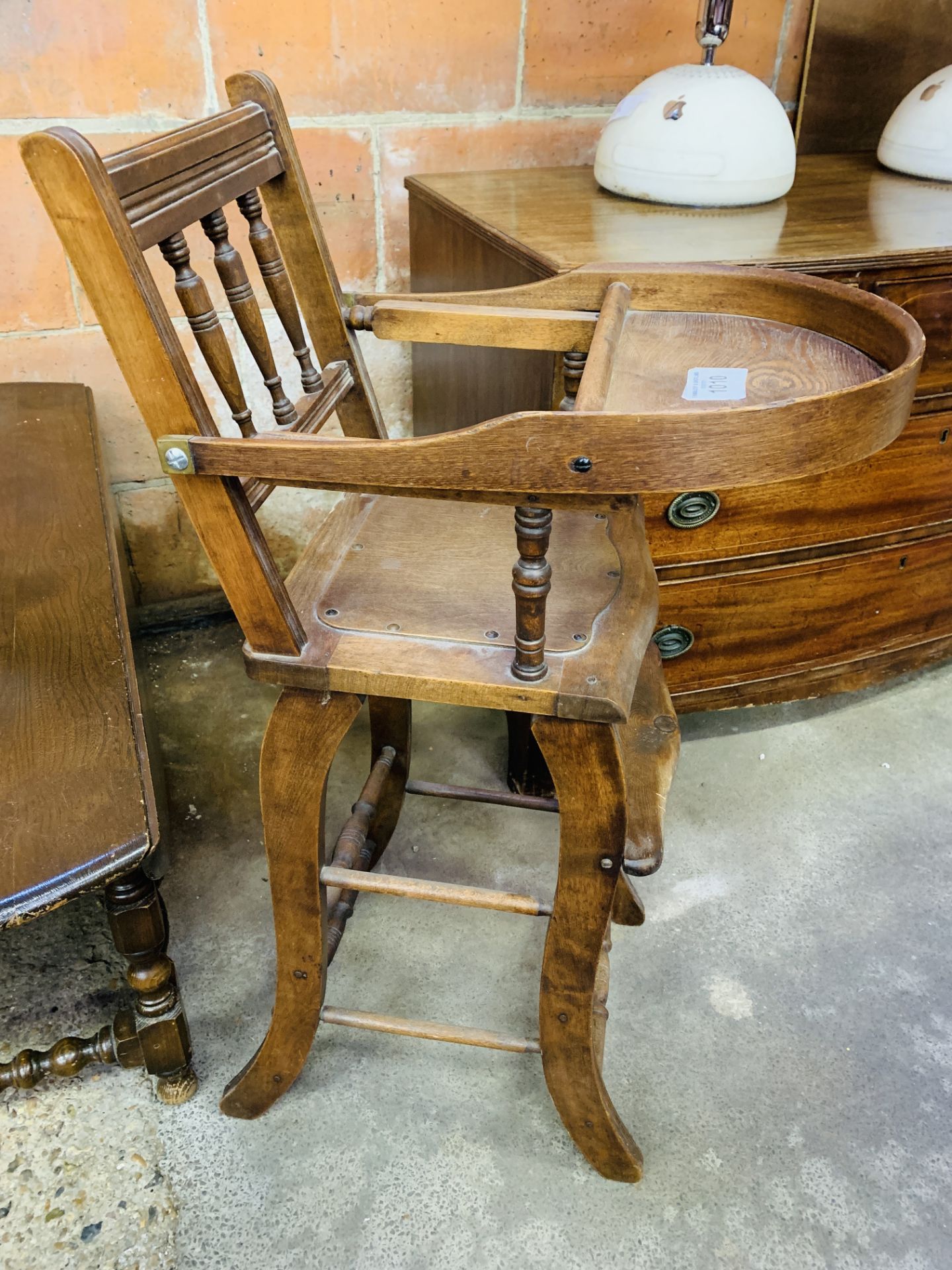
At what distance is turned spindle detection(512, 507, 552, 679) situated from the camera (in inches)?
33.2

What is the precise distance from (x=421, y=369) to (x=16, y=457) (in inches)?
33.5

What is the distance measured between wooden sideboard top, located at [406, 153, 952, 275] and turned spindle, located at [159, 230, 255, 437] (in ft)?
1.82

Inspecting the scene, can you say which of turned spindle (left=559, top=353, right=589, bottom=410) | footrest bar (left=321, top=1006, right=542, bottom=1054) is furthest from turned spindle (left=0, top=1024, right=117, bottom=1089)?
turned spindle (left=559, top=353, right=589, bottom=410)

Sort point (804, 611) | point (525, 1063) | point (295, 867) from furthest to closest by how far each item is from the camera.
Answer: point (804, 611) → point (525, 1063) → point (295, 867)

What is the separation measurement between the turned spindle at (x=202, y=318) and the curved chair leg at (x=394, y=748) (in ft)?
2.10

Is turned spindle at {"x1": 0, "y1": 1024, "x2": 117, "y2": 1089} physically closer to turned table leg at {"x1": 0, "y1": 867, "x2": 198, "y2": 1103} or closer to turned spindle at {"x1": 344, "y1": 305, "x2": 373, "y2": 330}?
turned table leg at {"x1": 0, "y1": 867, "x2": 198, "y2": 1103}

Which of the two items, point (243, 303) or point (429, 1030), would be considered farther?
point (429, 1030)

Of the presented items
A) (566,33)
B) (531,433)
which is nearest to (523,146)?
(566,33)

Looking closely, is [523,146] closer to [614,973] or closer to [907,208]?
[907,208]

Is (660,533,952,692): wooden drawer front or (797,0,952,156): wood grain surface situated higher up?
(797,0,952,156): wood grain surface

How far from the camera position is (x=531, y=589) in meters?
0.88

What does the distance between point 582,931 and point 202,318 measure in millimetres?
783

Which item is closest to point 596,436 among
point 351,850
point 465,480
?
point 465,480

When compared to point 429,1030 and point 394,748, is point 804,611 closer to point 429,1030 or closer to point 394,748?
point 394,748
